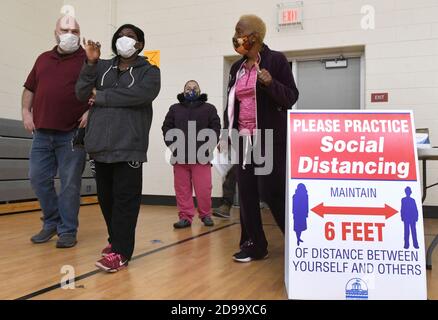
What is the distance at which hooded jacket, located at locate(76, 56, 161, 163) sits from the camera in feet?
6.36

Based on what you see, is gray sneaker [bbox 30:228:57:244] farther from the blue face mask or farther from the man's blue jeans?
the blue face mask

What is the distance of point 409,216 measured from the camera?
1.54 m

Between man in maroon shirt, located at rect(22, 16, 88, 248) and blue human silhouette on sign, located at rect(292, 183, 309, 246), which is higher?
man in maroon shirt, located at rect(22, 16, 88, 248)

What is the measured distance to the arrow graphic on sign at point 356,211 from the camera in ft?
5.11

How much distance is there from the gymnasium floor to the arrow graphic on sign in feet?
1.21

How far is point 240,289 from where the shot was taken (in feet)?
5.56

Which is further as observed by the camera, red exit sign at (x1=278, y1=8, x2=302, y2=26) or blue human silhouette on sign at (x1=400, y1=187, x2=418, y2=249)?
red exit sign at (x1=278, y1=8, x2=302, y2=26)

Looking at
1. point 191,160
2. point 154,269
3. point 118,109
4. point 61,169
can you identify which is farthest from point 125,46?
point 191,160

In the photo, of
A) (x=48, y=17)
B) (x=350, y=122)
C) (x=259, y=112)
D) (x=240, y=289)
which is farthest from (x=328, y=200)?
(x=48, y=17)

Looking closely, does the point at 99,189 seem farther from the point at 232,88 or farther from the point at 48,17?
the point at 48,17

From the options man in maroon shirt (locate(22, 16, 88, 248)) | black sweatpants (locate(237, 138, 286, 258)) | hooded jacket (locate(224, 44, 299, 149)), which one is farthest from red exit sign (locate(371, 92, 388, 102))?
man in maroon shirt (locate(22, 16, 88, 248))

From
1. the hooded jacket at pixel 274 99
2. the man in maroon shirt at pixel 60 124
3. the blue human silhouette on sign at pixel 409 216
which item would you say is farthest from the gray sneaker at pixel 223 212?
the blue human silhouette on sign at pixel 409 216

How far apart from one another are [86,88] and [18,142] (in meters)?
2.85

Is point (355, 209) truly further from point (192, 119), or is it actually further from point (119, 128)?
point (192, 119)
